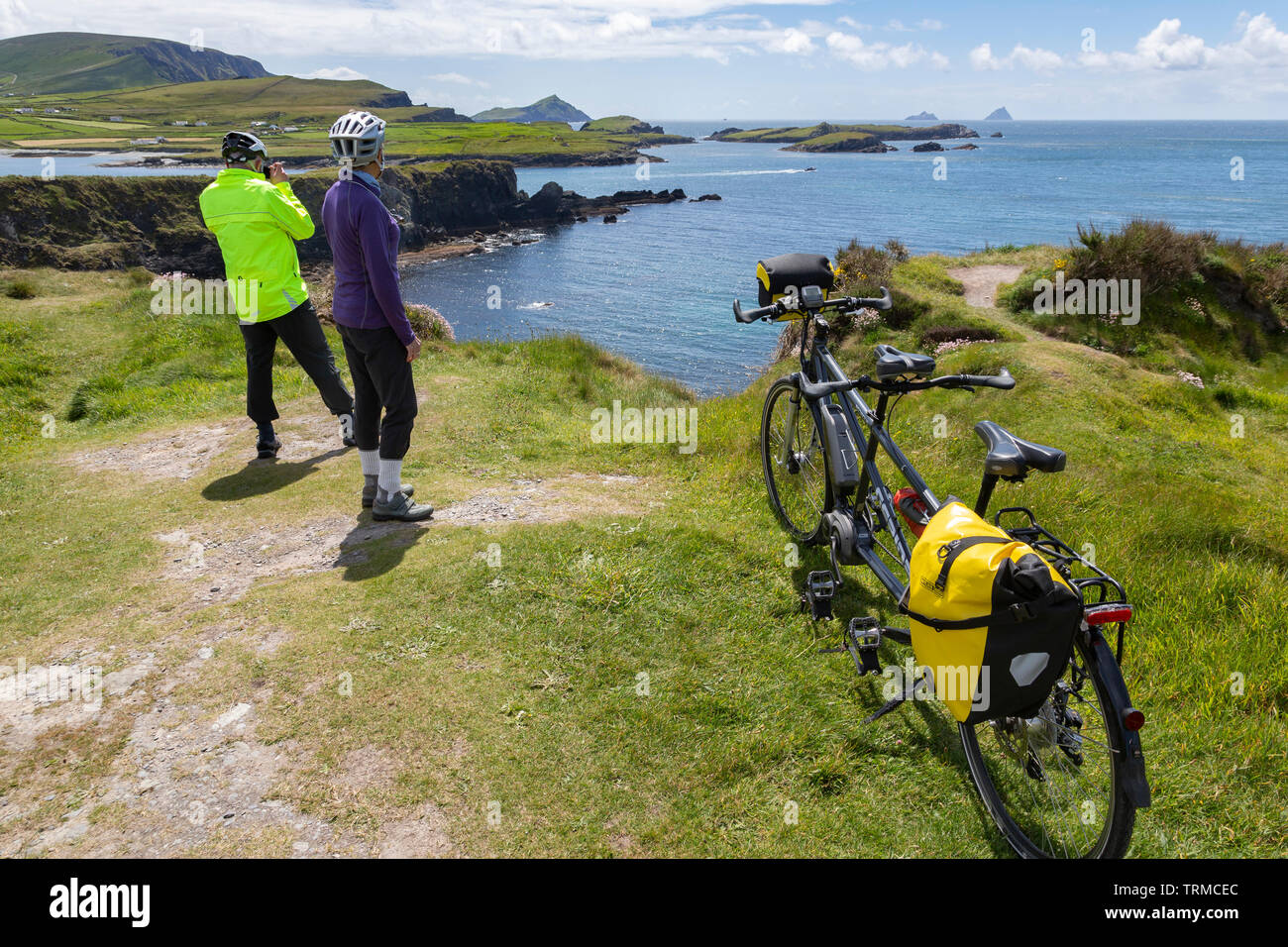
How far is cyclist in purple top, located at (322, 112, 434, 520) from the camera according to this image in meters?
5.88

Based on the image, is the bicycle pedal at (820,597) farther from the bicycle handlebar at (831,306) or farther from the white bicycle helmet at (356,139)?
the white bicycle helmet at (356,139)

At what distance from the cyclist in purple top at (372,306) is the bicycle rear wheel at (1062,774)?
5.06 metres

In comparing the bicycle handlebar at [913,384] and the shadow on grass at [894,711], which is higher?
the bicycle handlebar at [913,384]

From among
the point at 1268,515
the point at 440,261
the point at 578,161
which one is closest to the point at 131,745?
the point at 1268,515

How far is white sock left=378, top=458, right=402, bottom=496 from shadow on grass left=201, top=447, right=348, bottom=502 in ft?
5.57

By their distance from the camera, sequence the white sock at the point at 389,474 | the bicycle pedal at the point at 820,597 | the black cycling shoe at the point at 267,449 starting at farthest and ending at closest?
the black cycling shoe at the point at 267,449 → the white sock at the point at 389,474 → the bicycle pedal at the point at 820,597

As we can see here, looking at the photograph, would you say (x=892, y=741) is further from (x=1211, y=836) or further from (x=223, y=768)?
(x=223, y=768)

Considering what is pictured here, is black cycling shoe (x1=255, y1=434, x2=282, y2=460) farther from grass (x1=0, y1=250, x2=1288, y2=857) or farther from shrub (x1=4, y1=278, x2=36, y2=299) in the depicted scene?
shrub (x1=4, y1=278, x2=36, y2=299)

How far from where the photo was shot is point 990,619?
2.83 meters

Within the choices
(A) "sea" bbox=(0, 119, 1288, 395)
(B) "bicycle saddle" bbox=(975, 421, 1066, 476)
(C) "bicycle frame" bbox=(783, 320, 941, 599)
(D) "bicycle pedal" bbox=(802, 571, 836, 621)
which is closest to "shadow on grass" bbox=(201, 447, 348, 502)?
(D) "bicycle pedal" bbox=(802, 571, 836, 621)

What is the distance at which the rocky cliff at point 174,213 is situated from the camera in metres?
50.2

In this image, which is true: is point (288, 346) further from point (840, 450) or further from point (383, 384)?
point (840, 450)

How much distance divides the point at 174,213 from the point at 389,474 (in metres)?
75.3

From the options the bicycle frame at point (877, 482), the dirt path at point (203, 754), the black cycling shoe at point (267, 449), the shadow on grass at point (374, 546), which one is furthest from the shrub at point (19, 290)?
the bicycle frame at point (877, 482)
